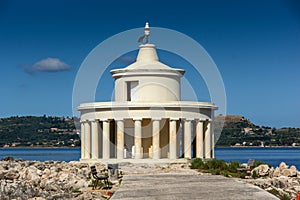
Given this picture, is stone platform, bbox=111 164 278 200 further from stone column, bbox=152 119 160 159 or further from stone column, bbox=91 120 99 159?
stone column, bbox=91 120 99 159

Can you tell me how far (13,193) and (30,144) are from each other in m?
131

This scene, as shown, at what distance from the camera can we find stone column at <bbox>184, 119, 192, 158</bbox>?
40.2 m

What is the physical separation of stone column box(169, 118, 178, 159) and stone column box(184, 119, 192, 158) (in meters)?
0.85

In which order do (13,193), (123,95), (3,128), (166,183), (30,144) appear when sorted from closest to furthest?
(166,183) → (13,193) → (123,95) → (30,144) → (3,128)

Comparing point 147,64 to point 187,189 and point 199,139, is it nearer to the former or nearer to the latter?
point 199,139

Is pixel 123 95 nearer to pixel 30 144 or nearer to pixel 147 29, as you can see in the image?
pixel 147 29

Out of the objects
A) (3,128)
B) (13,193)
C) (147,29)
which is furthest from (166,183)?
(3,128)

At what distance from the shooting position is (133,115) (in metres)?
39.4

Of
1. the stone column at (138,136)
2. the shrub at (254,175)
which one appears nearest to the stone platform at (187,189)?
the shrub at (254,175)

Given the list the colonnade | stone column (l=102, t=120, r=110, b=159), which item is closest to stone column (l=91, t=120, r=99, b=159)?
the colonnade

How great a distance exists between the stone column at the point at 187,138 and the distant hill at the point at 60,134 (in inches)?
4377

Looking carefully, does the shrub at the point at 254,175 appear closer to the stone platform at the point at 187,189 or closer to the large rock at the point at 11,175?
the stone platform at the point at 187,189

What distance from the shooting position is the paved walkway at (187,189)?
1948 centimetres

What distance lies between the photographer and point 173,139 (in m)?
39.6
